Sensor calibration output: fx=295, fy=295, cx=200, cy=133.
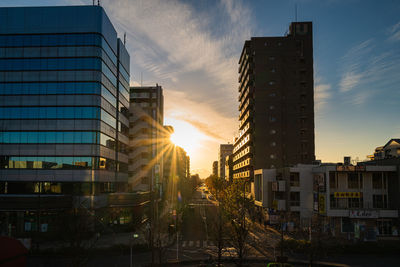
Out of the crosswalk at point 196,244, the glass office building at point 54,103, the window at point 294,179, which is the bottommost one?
the crosswalk at point 196,244

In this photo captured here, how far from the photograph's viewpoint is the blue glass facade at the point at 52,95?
163ft

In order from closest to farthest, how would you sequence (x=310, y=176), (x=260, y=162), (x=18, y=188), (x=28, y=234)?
1. (x=28, y=234)
2. (x=18, y=188)
3. (x=310, y=176)
4. (x=260, y=162)

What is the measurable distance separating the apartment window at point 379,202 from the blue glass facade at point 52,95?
44829mm

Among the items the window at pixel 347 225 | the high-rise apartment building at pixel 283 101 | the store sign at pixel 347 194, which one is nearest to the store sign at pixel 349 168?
the store sign at pixel 347 194

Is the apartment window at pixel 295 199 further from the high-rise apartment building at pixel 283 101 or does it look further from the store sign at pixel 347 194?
the high-rise apartment building at pixel 283 101

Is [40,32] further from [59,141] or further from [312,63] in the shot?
[312,63]

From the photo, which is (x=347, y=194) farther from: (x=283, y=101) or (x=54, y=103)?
(x=54, y=103)

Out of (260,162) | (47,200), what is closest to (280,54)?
(260,162)

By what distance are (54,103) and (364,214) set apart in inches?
2067

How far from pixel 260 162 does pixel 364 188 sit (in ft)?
124

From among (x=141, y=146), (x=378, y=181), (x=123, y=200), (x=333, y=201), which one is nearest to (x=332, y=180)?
(x=333, y=201)

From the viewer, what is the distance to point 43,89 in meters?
50.9

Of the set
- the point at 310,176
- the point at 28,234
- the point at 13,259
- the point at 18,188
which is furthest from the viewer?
the point at 310,176

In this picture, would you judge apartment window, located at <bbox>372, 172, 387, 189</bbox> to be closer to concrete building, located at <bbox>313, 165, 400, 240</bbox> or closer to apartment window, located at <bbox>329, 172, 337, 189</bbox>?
concrete building, located at <bbox>313, 165, 400, 240</bbox>
